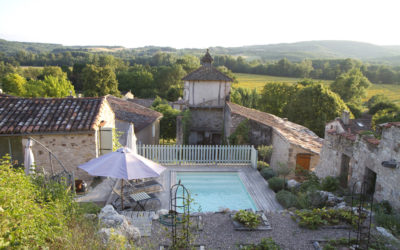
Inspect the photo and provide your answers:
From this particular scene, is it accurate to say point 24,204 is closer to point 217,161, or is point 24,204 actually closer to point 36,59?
point 217,161

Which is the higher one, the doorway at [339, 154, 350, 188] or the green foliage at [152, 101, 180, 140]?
the doorway at [339, 154, 350, 188]

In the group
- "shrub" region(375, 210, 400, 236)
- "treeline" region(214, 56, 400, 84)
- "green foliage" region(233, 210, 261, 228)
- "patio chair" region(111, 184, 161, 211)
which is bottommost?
"patio chair" region(111, 184, 161, 211)

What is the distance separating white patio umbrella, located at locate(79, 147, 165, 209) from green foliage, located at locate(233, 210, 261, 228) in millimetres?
2666

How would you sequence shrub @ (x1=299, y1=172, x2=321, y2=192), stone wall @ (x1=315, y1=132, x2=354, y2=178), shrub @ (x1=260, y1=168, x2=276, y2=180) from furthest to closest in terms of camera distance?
shrub @ (x1=260, y1=168, x2=276, y2=180)
shrub @ (x1=299, y1=172, x2=321, y2=192)
stone wall @ (x1=315, y1=132, x2=354, y2=178)

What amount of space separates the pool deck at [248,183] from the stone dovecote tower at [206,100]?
10.5 m

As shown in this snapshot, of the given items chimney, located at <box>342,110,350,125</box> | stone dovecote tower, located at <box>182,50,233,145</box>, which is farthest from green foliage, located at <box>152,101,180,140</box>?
chimney, located at <box>342,110,350,125</box>

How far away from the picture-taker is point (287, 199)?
9.95 m

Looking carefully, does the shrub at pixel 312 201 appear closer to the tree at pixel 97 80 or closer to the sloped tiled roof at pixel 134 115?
the sloped tiled roof at pixel 134 115

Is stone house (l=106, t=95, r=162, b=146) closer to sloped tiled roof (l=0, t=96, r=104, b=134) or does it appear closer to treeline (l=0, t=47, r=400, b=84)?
sloped tiled roof (l=0, t=96, r=104, b=134)

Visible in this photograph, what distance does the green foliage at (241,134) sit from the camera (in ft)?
62.6

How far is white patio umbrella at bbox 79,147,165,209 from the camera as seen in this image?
26.1 feet

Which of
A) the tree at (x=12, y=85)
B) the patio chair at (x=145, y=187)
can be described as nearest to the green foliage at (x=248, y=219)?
the patio chair at (x=145, y=187)

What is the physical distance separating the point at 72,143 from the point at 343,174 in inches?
422

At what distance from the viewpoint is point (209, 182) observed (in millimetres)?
13570
